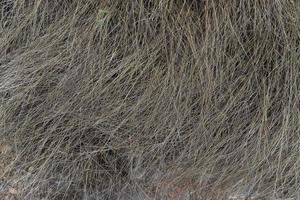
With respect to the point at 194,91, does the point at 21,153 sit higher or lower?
lower

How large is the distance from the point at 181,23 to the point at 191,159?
467mm

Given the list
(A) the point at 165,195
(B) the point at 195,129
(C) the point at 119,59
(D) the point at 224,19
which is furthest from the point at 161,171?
(D) the point at 224,19

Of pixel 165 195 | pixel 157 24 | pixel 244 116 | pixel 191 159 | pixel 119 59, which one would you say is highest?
pixel 157 24

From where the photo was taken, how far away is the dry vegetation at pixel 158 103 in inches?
51.2

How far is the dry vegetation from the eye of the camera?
1.30 m

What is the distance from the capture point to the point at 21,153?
4.39 ft

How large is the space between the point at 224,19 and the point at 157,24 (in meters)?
0.23

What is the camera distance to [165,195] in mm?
1330

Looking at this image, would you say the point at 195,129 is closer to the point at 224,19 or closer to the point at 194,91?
the point at 194,91

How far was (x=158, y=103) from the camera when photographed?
131 centimetres

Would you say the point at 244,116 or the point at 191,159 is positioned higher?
the point at 244,116

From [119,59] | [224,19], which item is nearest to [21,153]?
[119,59]

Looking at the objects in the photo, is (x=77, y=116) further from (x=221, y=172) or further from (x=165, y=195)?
(x=221, y=172)

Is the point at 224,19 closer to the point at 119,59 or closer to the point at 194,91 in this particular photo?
the point at 194,91
